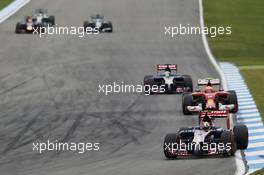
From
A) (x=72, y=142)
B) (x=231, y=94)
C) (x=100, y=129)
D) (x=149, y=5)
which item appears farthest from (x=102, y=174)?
(x=149, y=5)

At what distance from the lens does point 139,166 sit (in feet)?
56.1

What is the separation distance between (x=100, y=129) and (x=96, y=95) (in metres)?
5.90

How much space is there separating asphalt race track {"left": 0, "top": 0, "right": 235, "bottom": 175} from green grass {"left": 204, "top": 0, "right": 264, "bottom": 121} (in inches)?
45.5

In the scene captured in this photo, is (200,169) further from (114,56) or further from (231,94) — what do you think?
(114,56)

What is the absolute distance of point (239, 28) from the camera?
48.2 m

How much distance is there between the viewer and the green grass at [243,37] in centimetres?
3319

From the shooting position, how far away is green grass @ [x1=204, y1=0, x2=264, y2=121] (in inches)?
1307

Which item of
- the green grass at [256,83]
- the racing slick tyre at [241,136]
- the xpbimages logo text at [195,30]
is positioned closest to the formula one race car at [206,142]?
the racing slick tyre at [241,136]

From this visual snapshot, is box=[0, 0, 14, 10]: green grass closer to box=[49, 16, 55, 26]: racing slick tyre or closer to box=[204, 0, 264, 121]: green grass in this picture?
box=[49, 16, 55, 26]: racing slick tyre

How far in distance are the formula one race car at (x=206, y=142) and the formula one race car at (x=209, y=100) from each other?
12.8 ft

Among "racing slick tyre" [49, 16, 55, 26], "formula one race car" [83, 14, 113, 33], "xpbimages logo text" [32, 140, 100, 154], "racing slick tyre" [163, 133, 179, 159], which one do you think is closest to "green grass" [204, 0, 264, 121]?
"formula one race car" [83, 14, 113, 33]

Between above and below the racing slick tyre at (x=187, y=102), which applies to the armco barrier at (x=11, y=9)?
above

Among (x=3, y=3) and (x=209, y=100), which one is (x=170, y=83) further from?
(x=3, y=3)

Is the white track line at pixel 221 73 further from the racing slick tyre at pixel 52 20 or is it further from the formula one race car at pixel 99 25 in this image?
the racing slick tyre at pixel 52 20
